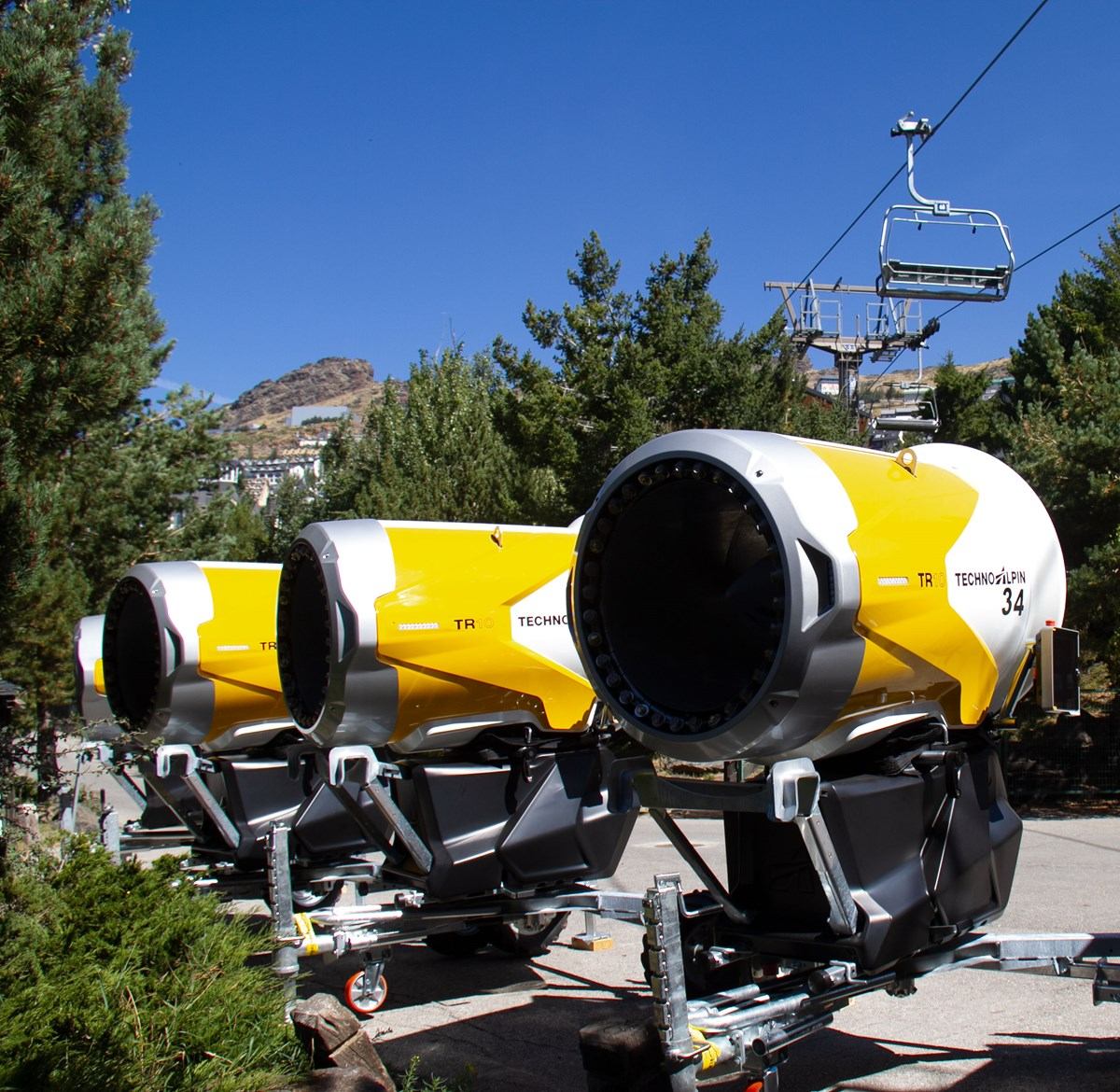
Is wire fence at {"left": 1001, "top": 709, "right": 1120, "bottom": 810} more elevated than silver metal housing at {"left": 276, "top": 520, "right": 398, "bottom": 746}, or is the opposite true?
silver metal housing at {"left": 276, "top": 520, "right": 398, "bottom": 746}

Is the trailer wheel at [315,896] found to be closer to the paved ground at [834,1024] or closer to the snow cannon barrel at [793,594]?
the paved ground at [834,1024]

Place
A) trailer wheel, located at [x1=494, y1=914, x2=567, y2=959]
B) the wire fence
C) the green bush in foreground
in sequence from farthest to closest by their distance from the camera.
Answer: the wire fence, trailer wheel, located at [x1=494, y1=914, x2=567, y2=959], the green bush in foreground

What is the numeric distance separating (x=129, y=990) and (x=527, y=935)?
344 centimetres

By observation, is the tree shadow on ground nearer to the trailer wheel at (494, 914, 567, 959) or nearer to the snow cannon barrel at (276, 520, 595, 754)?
the trailer wheel at (494, 914, 567, 959)

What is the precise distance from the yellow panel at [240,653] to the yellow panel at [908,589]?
4969mm

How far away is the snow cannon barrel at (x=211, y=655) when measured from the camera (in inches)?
325

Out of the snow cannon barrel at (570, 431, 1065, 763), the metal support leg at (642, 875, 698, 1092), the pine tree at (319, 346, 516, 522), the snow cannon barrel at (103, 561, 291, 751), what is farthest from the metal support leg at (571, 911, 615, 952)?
the pine tree at (319, 346, 516, 522)

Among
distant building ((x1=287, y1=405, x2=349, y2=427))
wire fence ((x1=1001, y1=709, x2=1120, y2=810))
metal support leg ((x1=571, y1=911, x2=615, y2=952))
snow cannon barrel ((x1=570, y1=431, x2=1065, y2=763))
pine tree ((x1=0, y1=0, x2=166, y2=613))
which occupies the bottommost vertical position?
wire fence ((x1=1001, y1=709, x2=1120, y2=810))

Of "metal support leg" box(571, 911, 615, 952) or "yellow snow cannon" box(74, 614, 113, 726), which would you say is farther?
"yellow snow cannon" box(74, 614, 113, 726)

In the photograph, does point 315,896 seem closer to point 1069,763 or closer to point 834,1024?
point 834,1024

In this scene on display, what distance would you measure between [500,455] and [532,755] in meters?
17.4

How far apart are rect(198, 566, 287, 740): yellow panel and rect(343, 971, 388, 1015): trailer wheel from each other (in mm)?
2272

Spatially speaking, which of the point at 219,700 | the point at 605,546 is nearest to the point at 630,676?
the point at 605,546

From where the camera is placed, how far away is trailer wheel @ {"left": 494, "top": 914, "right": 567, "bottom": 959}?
7.73 m
